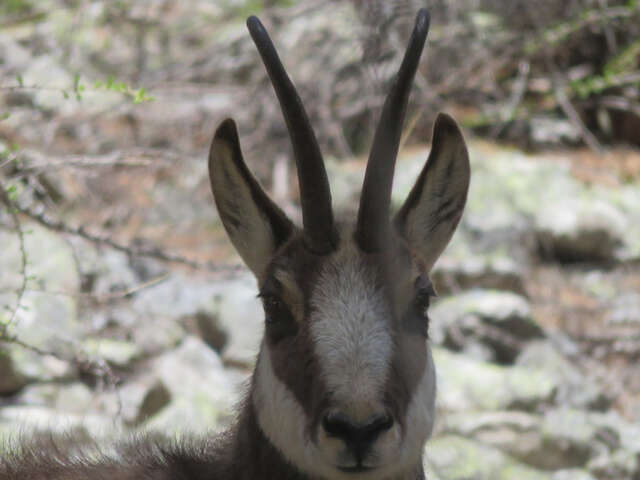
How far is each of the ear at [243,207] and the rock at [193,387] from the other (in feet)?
8.85

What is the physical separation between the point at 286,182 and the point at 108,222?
80.2 inches

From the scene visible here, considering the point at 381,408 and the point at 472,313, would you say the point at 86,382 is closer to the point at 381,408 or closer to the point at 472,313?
the point at 472,313

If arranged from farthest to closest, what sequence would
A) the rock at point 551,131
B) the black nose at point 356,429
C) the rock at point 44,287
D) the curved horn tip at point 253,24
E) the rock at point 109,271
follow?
the rock at point 551,131, the rock at point 109,271, the rock at point 44,287, the curved horn tip at point 253,24, the black nose at point 356,429

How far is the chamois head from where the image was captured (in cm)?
325

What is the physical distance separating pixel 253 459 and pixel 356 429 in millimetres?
815

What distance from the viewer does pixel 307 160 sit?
3678mm

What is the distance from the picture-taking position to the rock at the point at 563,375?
7805mm

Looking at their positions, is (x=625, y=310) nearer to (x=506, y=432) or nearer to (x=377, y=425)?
(x=506, y=432)

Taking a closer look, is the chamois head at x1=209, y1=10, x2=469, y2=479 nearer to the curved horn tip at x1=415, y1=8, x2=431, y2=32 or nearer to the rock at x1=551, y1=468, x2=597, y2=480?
the curved horn tip at x1=415, y1=8, x2=431, y2=32

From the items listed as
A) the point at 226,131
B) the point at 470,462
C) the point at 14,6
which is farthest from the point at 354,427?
the point at 14,6

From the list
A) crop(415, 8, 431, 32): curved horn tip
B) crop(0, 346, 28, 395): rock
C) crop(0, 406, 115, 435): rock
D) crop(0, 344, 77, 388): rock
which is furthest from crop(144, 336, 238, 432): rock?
crop(415, 8, 431, 32): curved horn tip

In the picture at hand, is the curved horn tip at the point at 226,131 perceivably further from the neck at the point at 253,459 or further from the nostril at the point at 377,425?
the nostril at the point at 377,425

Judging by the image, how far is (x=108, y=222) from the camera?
393 inches

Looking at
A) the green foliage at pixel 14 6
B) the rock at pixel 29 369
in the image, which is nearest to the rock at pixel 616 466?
the rock at pixel 29 369
